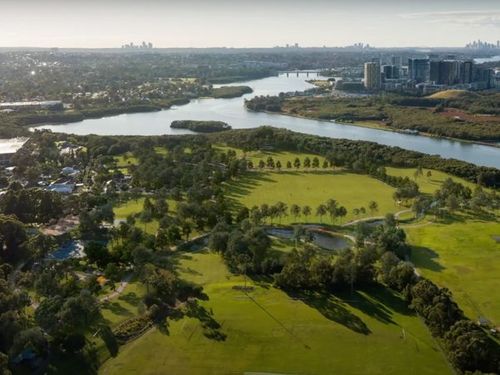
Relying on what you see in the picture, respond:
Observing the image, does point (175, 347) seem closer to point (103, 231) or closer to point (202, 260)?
point (202, 260)

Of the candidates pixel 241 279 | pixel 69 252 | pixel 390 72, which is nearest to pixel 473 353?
pixel 241 279

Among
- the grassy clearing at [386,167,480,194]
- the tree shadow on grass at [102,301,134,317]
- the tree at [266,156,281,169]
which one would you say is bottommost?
the tree shadow on grass at [102,301,134,317]

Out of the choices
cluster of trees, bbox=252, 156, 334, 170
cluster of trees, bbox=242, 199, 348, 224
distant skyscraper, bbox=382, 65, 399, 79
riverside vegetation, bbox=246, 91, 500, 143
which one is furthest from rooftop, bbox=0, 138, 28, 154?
distant skyscraper, bbox=382, 65, 399, 79

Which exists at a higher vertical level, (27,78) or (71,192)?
(27,78)

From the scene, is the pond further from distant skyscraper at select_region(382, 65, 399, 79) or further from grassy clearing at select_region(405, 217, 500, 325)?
distant skyscraper at select_region(382, 65, 399, 79)

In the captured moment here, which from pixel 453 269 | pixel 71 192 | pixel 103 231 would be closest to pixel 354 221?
pixel 453 269

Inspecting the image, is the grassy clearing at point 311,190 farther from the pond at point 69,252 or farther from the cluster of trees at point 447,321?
the pond at point 69,252

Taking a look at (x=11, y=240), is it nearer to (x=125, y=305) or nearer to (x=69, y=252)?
(x=69, y=252)
